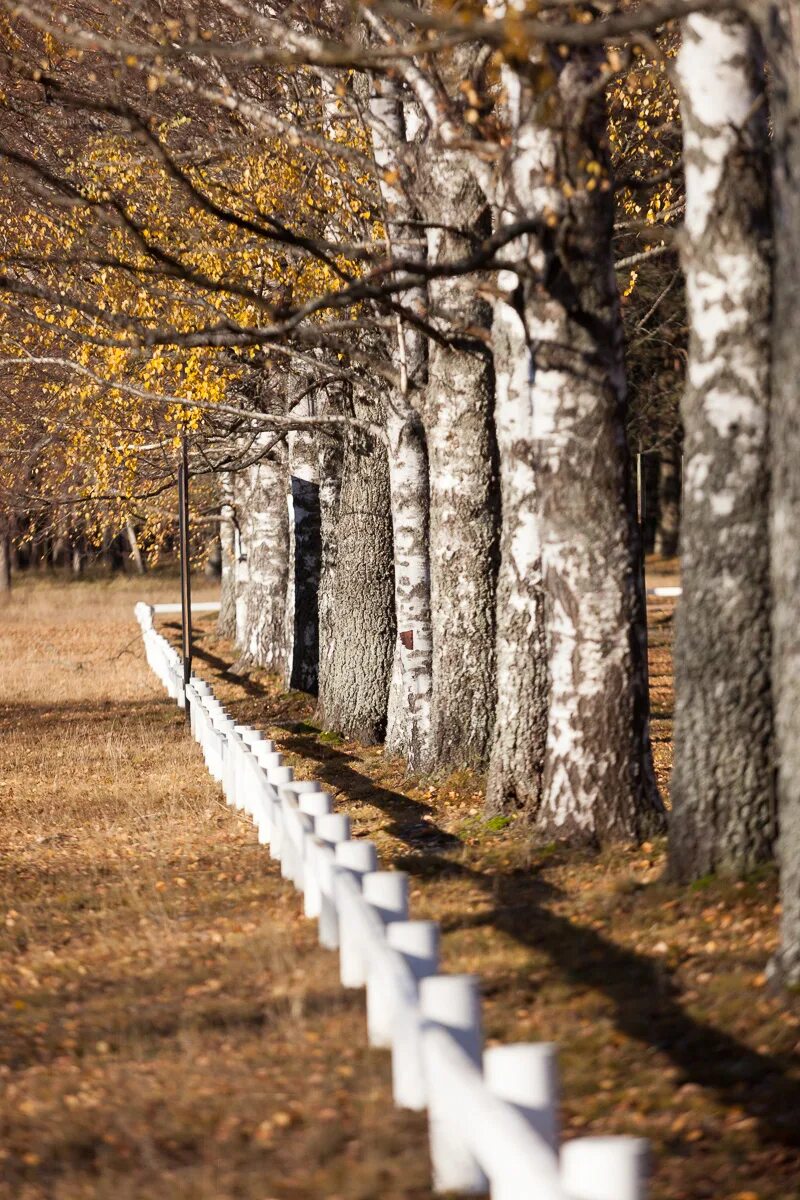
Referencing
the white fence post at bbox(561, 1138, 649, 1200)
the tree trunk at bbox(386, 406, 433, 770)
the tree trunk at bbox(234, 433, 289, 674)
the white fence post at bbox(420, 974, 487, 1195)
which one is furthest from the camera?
the tree trunk at bbox(234, 433, 289, 674)

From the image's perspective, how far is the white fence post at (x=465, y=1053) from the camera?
4734 mm

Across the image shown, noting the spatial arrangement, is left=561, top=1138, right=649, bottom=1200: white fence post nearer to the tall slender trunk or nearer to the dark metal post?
the dark metal post

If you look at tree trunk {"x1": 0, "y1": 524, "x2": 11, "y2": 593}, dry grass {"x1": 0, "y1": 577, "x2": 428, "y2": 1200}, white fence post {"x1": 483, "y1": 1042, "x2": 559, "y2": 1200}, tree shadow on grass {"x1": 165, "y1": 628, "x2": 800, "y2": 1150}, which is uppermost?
tree trunk {"x1": 0, "y1": 524, "x2": 11, "y2": 593}

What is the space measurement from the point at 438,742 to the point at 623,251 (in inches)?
444

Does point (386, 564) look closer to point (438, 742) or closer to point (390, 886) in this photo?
point (438, 742)

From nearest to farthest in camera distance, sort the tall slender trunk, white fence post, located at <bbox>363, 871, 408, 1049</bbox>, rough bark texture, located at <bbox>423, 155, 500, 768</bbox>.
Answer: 1. white fence post, located at <bbox>363, 871, 408, 1049</bbox>
2. rough bark texture, located at <bbox>423, 155, 500, 768</bbox>
3. the tall slender trunk

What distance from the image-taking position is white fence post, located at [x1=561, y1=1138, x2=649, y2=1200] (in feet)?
11.2

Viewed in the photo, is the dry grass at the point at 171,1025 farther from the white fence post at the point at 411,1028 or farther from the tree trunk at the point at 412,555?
the tree trunk at the point at 412,555

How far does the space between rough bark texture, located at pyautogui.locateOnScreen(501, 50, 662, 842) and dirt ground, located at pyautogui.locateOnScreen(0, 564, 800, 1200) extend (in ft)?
2.04

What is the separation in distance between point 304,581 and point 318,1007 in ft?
52.4

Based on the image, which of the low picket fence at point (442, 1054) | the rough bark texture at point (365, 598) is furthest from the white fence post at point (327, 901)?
the rough bark texture at point (365, 598)

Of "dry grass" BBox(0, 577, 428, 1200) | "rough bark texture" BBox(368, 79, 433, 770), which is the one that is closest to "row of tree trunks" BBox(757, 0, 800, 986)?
"dry grass" BBox(0, 577, 428, 1200)

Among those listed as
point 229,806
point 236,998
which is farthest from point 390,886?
point 229,806

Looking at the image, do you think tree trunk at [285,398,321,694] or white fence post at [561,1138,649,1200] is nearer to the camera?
white fence post at [561,1138,649,1200]
